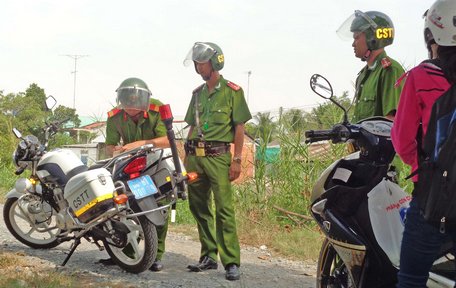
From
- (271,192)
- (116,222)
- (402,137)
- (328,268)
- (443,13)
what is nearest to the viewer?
(443,13)

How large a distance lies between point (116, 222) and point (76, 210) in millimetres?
360

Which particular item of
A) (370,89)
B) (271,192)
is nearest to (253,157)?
(271,192)

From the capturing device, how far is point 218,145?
18.0ft

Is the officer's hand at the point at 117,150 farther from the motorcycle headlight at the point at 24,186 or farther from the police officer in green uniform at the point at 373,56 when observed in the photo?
the police officer in green uniform at the point at 373,56

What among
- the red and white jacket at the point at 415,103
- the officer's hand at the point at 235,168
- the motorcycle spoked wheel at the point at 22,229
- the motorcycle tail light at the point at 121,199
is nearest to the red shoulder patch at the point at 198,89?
the officer's hand at the point at 235,168

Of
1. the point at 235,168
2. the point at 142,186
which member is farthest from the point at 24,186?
the point at 235,168

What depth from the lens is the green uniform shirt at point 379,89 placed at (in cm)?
455

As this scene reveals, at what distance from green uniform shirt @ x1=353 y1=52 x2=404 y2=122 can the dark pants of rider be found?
1.98 m

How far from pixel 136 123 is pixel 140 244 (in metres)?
1.21

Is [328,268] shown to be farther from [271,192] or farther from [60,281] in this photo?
[271,192]

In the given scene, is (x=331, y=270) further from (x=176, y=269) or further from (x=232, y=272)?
(x=176, y=269)

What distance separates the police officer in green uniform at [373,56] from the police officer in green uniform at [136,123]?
188 cm

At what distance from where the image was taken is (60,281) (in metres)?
4.57

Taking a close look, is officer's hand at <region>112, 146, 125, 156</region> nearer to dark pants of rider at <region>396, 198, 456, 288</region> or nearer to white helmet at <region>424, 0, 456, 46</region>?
dark pants of rider at <region>396, 198, 456, 288</region>
